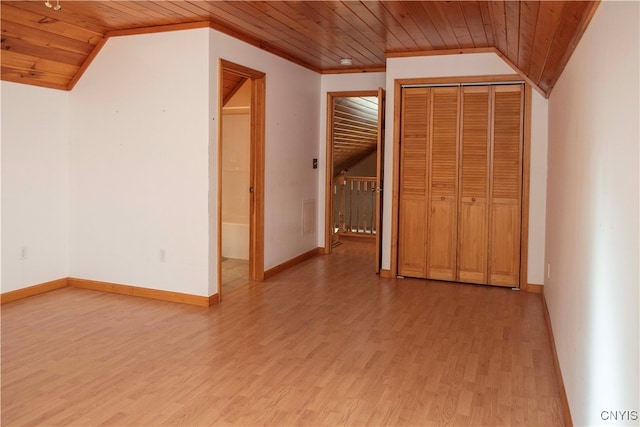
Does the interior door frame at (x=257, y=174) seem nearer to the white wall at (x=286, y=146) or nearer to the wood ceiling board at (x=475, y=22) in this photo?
the white wall at (x=286, y=146)

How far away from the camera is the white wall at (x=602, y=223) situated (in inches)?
59.3

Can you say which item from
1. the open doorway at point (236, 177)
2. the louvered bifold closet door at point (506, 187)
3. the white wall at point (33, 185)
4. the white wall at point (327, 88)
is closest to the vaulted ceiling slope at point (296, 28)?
the white wall at point (33, 185)

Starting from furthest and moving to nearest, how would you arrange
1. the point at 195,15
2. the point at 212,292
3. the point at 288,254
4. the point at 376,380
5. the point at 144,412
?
the point at 288,254 → the point at 212,292 → the point at 195,15 → the point at 376,380 → the point at 144,412

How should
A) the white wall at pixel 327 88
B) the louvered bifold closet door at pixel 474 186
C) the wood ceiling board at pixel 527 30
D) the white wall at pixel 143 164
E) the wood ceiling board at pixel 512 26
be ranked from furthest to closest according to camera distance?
the white wall at pixel 327 88 < the louvered bifold closet door at pixel 474 186 < the white wall at pixel 143 164 < the wood ceiling board at pixel 512 26 < the wood ceiling board at pixel 527 30

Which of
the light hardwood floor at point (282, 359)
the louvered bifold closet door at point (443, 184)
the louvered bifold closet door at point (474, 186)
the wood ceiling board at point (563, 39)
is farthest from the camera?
the louvered bifold closet door at point (443, 184)

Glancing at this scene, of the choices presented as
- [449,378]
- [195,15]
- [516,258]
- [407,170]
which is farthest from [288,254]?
[449,378]

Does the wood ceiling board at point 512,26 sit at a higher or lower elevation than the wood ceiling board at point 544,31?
higher

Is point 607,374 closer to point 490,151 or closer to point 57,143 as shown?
point 490,151

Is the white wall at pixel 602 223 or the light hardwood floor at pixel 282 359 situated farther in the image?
the light hardwood floor at pixel 282 359

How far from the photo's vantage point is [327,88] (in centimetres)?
659

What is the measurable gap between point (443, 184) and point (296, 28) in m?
2.04

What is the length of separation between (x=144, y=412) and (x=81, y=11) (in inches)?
115

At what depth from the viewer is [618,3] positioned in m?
1.72

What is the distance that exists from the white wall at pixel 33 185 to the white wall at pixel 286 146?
1553mm
